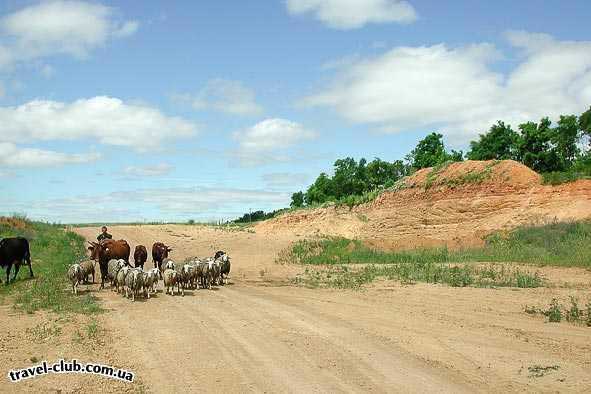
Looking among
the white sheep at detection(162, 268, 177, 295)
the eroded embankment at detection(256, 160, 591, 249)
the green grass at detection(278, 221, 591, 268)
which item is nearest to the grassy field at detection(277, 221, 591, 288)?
the green grass at detection(278, 221, 591, 268)

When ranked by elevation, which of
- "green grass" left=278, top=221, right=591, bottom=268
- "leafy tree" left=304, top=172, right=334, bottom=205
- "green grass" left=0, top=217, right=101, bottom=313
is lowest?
"green grass" left=0, top=217, right=101, bottom=313

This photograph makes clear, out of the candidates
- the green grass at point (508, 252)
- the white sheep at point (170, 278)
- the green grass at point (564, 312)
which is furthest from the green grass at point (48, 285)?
the green grass at point (508, 252)

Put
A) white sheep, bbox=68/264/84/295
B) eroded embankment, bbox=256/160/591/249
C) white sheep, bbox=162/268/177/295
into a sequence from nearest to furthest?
white sheep, bbox=162/268/177/295 → white sheep, bbox=68/264/84/295 → eroded embankment, bbox=256/160/591/249

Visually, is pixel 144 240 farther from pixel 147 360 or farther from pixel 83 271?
pixel 147 360

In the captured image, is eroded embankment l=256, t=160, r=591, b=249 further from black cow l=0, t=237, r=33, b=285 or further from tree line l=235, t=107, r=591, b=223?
black cow l=0, t=237, r=33, b=285

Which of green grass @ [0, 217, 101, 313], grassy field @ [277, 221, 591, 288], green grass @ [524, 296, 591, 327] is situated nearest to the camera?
green grass @ [524, 296, 591, 327]

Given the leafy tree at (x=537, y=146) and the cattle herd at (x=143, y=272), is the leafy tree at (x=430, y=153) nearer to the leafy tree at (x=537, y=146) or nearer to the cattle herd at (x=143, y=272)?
the leafy tree at (x=537, y=146)

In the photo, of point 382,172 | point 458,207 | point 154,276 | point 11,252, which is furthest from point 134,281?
point 382,172

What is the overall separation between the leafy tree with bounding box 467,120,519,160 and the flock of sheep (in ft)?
120

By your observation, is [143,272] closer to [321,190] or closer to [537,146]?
[537,146]

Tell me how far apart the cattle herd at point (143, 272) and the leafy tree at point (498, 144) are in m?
36.1

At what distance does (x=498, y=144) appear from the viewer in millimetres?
52094

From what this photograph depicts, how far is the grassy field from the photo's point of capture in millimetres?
21547

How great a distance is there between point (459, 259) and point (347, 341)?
17473mm
